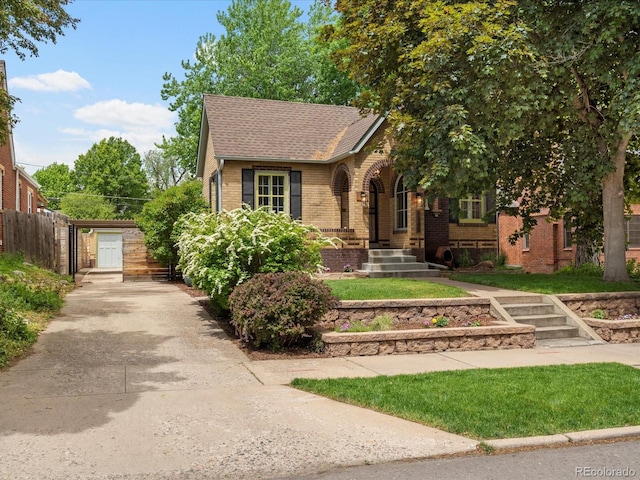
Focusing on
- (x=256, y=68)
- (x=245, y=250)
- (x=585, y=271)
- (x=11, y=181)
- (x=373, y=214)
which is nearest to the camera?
(x=245, y=250)

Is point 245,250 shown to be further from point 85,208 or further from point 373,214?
point 85,208

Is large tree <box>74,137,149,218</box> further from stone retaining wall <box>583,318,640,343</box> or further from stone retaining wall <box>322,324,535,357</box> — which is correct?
stone retaining wall <box>583,318,640,343</box>

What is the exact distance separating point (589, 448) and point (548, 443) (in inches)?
14.2

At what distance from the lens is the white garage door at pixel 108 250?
37531mm

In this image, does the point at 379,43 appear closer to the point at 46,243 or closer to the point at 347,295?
the point at 347,295

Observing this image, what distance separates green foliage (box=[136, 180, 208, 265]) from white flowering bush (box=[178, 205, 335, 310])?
9.40m

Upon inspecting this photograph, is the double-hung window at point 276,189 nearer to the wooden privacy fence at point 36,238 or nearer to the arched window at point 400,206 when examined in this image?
the arched window at point 400,206

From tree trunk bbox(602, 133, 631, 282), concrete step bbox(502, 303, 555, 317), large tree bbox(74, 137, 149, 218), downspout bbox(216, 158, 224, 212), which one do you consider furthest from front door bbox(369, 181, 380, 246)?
large tree bbox(74, 137, 149, 218)

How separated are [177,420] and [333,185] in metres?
15.7

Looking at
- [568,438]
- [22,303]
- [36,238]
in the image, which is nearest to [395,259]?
[22,303]

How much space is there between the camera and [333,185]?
20.8 meters

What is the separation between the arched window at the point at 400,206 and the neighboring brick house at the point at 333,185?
0.04 m

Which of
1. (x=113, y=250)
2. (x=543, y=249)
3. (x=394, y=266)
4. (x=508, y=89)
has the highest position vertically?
(x=508, y=89)

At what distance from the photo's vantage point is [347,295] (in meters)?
11.4
